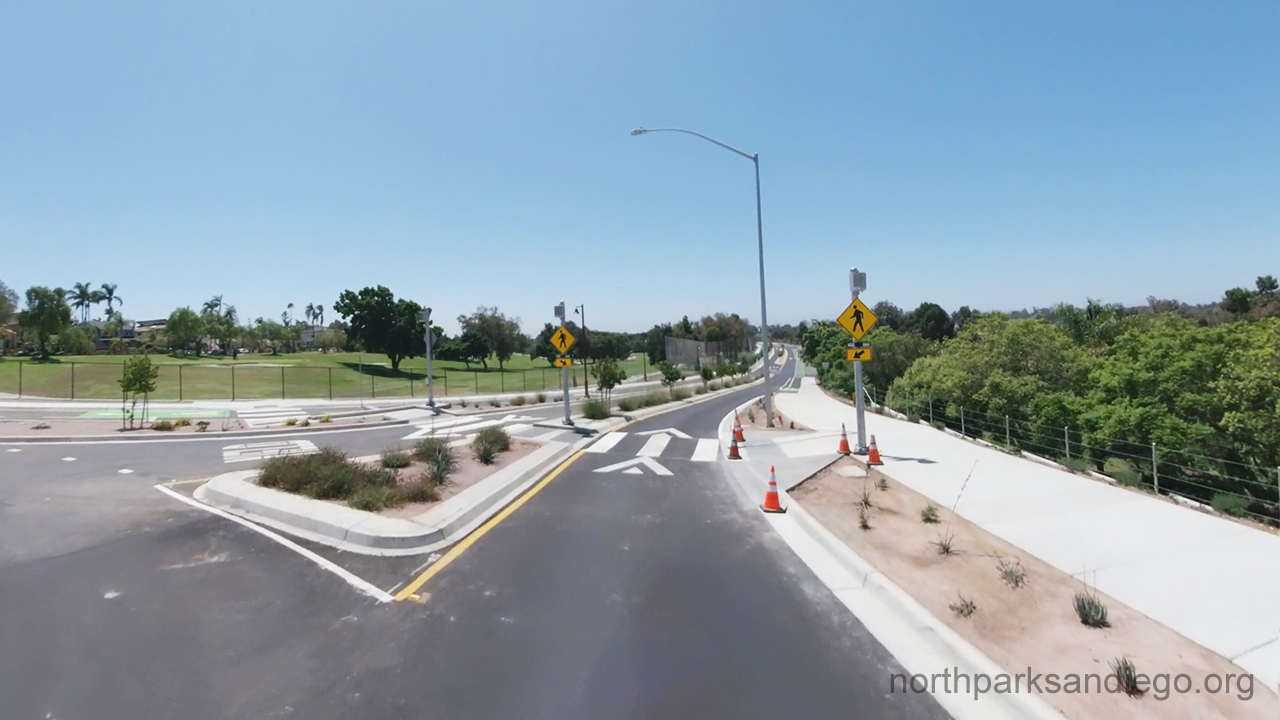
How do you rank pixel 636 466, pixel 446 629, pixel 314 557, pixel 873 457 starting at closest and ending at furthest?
pixel 446 629 < pixel 314 557 < pixel 873 457 < pixel 636 466

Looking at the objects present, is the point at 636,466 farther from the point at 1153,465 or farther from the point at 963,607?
the point at 1153,465

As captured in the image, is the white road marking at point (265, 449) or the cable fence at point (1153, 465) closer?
the cable fence at point (1153, 465)

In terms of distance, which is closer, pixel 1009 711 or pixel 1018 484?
pixel 1009 711

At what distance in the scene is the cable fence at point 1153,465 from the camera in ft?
33.2

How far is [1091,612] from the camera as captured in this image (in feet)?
17.1

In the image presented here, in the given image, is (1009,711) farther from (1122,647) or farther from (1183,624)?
(1183,624)

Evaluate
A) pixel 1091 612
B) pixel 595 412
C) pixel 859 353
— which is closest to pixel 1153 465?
pixel 859 353

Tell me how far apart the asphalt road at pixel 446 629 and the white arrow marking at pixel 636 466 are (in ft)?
12.9

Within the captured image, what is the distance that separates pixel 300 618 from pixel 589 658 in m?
2.80

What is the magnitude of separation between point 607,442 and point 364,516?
9274 millimetres

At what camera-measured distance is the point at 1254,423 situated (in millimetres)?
13156

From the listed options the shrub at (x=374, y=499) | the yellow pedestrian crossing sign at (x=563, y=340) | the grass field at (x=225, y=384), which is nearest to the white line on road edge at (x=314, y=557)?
the shrub at (x=374, y=499)

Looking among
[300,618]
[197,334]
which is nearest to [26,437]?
[300,618]

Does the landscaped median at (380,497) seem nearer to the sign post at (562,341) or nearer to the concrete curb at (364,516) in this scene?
the concrete curb at (364,516)
